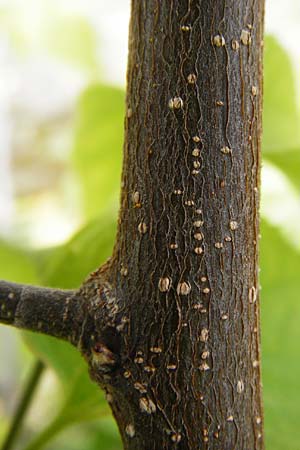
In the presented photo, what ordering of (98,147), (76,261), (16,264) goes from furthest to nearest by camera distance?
(98,147) < (16,264) < (76,261)

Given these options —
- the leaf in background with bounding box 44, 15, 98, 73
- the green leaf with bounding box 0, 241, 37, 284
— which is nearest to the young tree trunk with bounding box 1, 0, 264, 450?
the green leaf with bounding box 0, 241, 37, 284

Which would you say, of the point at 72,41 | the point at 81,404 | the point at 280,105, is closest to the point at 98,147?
the point at 280,105

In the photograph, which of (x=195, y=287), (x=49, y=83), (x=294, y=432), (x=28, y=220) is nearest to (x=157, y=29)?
(x=195, y=287)

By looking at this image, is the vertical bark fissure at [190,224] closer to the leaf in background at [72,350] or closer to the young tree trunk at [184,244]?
the young tree trunk at [184,244]

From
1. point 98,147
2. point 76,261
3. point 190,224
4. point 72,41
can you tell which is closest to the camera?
point 190,224

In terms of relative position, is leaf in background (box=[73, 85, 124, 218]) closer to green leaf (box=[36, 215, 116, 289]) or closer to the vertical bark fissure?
green leaf (box=[36, 215, 116, 289])

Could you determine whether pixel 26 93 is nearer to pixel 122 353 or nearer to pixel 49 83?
pixel 49 83

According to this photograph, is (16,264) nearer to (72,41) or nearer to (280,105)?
(280,105)
